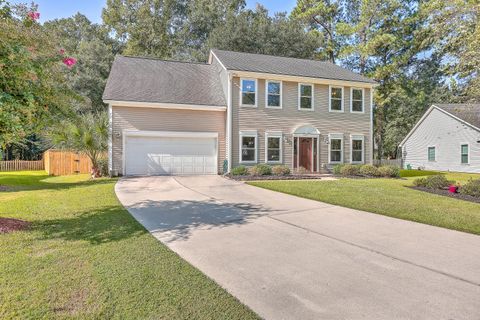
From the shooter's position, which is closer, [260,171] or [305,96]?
[260,171]

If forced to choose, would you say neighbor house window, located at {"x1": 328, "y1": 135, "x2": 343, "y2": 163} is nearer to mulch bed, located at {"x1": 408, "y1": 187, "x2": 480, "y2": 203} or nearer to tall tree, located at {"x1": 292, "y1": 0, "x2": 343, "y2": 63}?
mulch bed, located at {"x1": 408, "y1": 187, "x2": 480, "y2": 203}

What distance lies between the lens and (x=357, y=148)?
18953mm

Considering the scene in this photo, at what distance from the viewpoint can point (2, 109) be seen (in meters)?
4.79

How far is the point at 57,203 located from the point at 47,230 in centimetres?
295

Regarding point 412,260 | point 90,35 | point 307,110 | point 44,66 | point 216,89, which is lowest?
point 412,260

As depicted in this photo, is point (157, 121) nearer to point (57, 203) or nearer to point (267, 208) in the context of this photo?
point (57, 203)

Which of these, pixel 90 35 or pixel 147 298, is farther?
pixel 90 35

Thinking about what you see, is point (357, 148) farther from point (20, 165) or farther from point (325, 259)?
point (20, 165)

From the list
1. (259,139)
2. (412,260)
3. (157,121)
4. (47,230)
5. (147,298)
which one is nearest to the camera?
(147,298)

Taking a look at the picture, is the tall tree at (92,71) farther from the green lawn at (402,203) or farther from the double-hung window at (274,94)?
the green lawn at (402,203)

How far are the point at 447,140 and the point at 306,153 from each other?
47.9ft

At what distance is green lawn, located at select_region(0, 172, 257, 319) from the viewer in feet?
9.45

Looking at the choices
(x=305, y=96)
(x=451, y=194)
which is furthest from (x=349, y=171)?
(x=451, y=194)

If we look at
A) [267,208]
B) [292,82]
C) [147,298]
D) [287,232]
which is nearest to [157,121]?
[292,82]
